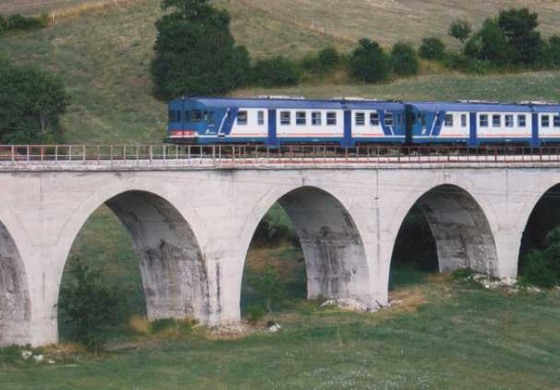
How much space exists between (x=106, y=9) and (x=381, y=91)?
2719cm

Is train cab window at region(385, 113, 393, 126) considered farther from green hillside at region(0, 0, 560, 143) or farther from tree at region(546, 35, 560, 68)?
tree at region(546, 35, 560, 68)

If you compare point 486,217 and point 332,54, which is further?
point 332,54

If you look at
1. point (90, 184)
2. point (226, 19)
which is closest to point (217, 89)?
point (226, 19)

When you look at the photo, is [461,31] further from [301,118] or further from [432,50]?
[301,118]

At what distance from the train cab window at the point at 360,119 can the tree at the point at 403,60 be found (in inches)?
1786

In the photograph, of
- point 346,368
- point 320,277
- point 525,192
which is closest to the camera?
point 346,368

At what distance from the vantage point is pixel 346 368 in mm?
45219

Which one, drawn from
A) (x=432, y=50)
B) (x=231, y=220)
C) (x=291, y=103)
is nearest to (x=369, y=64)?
(x=432, y=50)

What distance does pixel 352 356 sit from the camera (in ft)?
155

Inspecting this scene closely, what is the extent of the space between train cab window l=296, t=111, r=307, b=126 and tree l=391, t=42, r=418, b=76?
159 feet

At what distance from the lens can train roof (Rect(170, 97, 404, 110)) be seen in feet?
189

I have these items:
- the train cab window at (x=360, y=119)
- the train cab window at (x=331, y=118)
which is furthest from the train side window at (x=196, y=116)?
the train cab window at (x=360, y=119)

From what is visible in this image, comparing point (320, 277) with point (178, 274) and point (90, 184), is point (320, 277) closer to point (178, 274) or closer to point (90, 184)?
point (178, 274)

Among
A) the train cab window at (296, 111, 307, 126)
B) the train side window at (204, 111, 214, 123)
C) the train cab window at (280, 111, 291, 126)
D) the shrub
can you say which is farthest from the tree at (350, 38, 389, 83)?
the train side window at (204, 111, 214, 123)
